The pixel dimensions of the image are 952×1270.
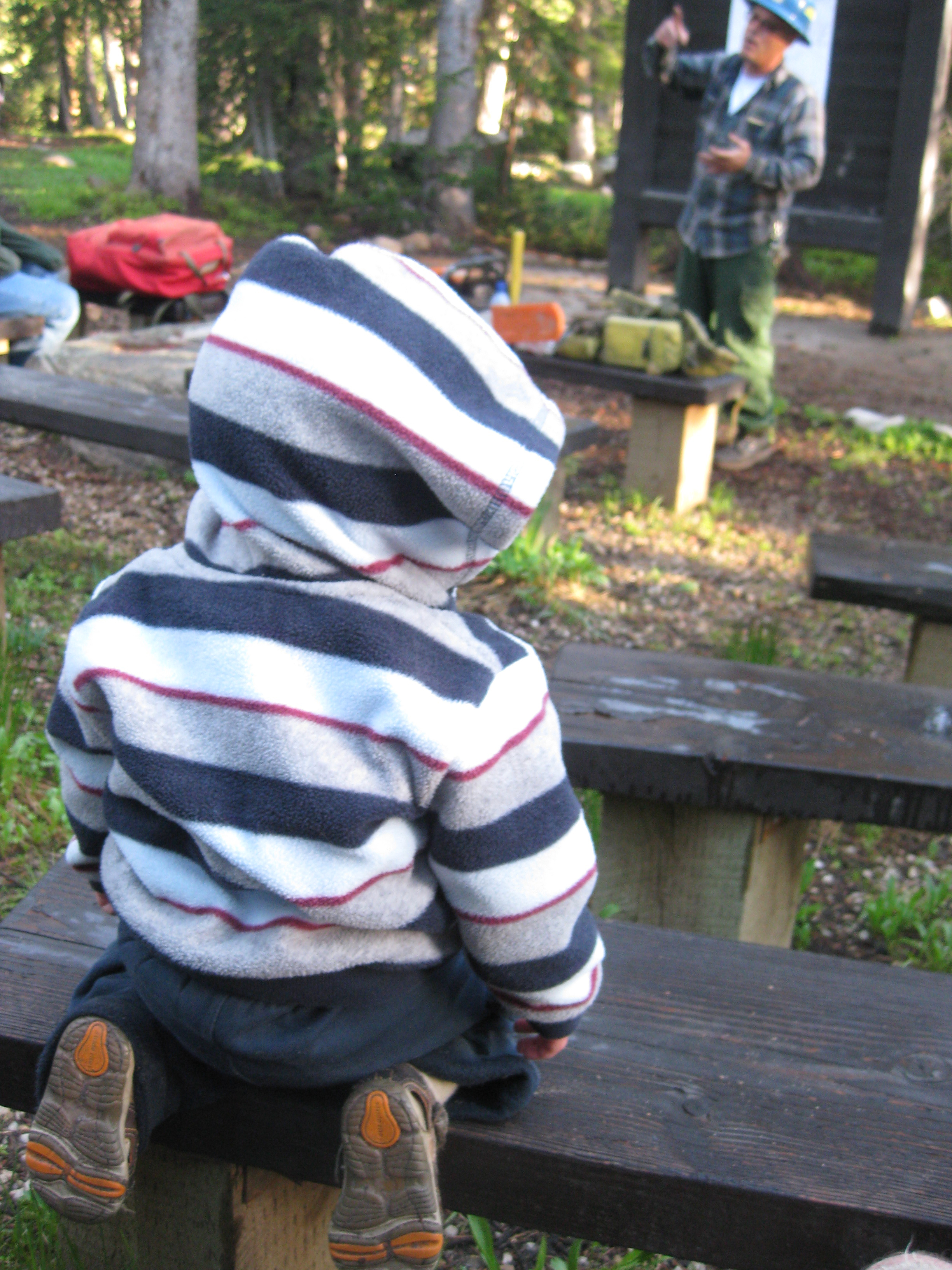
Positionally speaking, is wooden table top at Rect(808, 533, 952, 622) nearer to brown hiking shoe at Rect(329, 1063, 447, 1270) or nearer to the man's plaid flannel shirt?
brown hiking shoe at Rect(329, 1063, 447, 1270)

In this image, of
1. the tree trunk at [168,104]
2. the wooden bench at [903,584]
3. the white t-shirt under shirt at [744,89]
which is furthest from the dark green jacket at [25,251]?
the tree trunk at [168,104]

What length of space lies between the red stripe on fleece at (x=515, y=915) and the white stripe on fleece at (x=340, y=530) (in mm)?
321

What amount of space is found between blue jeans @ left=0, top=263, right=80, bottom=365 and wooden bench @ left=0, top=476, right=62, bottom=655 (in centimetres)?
279

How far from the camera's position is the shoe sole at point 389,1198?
110cm

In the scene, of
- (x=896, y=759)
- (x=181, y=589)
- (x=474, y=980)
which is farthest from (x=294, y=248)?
(x=896, y=759)

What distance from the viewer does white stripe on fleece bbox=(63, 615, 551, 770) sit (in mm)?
1041

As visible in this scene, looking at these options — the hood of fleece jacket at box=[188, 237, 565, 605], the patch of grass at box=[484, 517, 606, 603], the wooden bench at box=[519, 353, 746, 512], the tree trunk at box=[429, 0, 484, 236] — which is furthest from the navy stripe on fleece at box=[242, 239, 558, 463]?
the tree trunk at box=[429, 0, 484, 236]

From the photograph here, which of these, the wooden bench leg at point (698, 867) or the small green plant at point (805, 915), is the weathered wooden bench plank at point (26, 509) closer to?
the wooden bench leg at point (698, 867)

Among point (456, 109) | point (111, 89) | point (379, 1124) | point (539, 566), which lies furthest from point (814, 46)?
point (111, 89)

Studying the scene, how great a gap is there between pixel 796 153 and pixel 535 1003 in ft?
15.5

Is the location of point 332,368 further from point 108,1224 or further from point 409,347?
point 108,1224

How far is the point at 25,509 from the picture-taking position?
2693mm

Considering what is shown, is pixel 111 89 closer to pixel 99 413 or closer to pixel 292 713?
pixel 99 413

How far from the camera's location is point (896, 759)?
1.92 m
